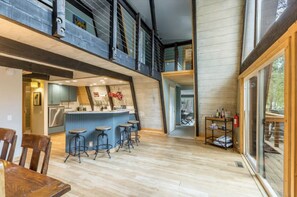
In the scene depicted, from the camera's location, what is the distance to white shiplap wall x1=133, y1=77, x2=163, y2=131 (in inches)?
235

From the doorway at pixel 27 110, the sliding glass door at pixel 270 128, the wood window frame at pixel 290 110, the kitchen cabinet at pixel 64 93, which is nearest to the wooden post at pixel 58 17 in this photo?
the wood window frame at pixel 290 110

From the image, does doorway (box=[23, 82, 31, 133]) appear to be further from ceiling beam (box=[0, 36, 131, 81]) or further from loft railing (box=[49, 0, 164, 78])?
ceiling beam (box=[0, 36, 131, 81])

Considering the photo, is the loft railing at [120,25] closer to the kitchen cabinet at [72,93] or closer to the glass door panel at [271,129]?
the glass door panel at [271,129]

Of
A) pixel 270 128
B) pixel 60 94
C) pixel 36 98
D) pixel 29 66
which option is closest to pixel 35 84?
pixel 36 98

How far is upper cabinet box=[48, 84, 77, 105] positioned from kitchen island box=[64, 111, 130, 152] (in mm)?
3090

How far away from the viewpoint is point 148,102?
631 cm

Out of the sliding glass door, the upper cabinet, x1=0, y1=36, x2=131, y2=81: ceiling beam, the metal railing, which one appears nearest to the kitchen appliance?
the upper cabinet

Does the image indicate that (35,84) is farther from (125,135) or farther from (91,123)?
(125,135)

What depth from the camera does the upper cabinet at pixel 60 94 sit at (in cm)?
639

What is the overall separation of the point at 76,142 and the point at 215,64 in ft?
14.3

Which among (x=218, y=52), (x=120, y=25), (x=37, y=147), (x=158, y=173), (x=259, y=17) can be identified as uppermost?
(x=120, y=25)

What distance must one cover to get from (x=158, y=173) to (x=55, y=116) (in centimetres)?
528

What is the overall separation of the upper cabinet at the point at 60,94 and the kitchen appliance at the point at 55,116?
0.31m

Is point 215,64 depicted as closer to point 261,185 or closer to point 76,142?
point 261,185
